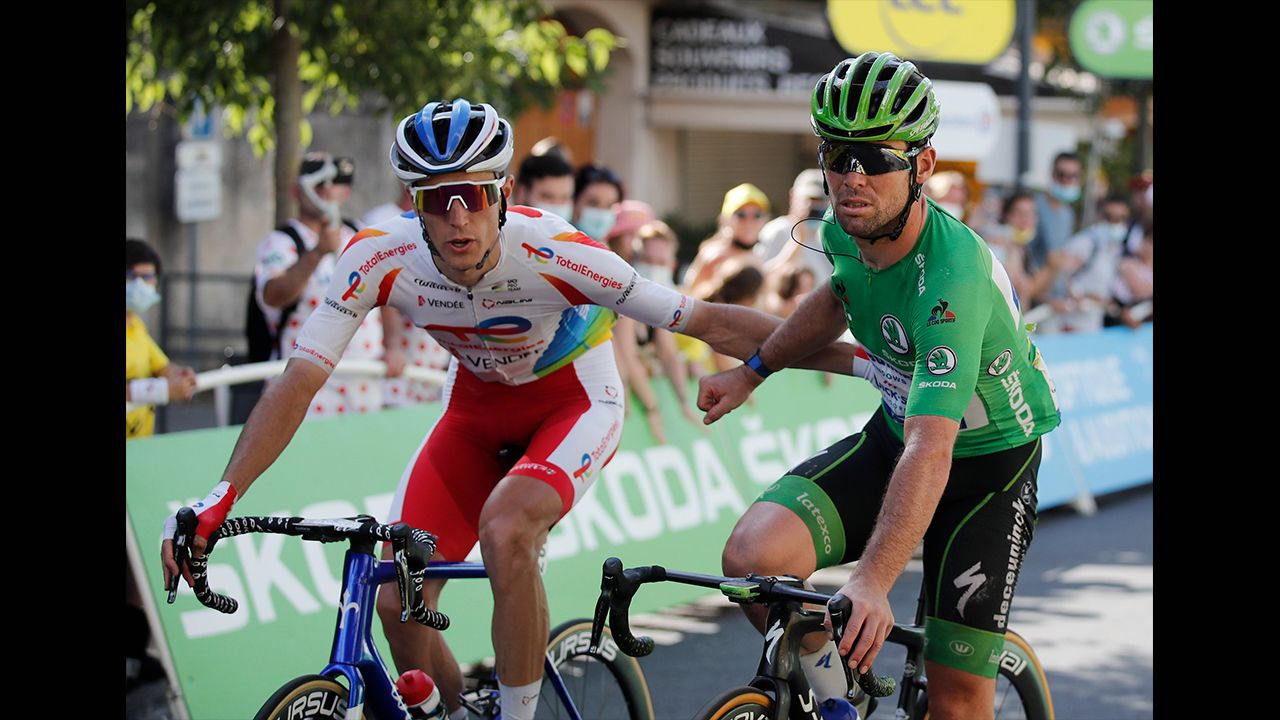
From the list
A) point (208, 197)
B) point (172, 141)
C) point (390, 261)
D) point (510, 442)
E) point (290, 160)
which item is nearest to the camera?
point (390, 261)

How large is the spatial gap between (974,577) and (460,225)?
5.87 ft

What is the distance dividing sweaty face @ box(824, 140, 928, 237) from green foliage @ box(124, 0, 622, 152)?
638 cm

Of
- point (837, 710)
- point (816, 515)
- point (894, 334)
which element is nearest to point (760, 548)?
point (816, 515)

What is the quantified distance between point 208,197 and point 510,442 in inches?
356

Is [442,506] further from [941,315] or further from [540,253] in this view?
[941,315]

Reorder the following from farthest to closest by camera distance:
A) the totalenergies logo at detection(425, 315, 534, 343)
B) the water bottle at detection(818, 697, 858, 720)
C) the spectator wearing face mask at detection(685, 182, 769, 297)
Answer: the spectator wearing face mask at detection(685, 182, 769, 297) → the totalenergies logo at detection(425, 315, 534, 343) → the water bottle at detection(818, 697, 858, 720)

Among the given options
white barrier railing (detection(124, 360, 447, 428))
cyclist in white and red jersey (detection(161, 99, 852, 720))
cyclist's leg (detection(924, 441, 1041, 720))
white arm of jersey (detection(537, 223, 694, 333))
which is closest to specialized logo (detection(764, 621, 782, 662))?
cyclist's leg (detection(924, 441, 1041, 720))

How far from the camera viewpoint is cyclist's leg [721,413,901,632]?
4.47 meters

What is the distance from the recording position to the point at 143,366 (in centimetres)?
733

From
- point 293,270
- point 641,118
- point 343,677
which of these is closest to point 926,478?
point 343,677

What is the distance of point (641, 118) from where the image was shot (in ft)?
76.1

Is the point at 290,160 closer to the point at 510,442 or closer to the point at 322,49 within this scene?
the point at 322,49

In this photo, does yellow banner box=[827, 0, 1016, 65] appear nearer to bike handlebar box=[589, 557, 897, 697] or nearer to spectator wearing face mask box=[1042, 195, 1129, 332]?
spectator wearing face mask box=[1042, 195, 1129, 332]

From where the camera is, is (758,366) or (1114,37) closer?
(758,366)
